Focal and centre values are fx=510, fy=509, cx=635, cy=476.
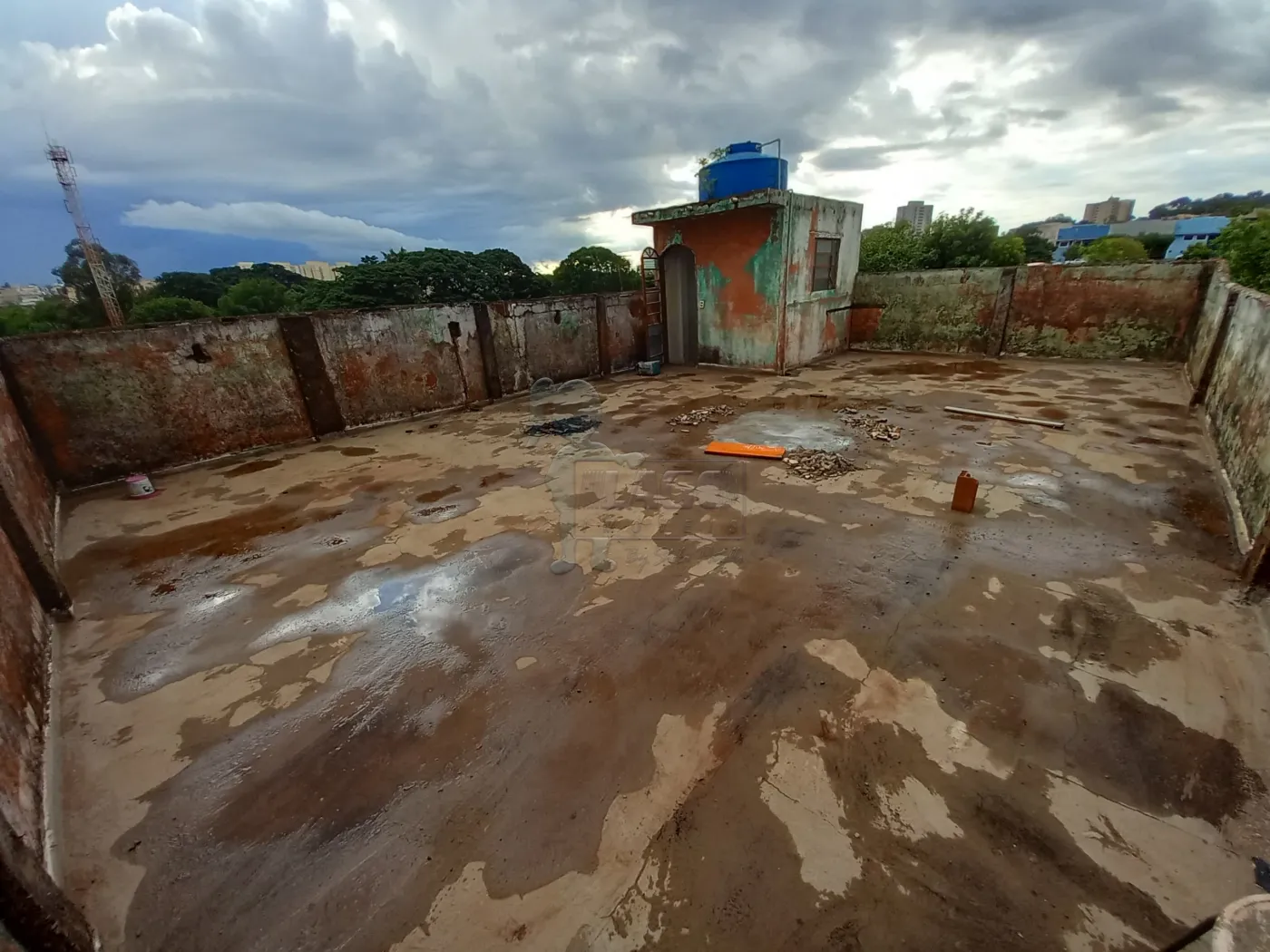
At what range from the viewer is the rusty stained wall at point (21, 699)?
185cm

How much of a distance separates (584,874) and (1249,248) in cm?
1208

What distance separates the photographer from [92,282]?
88.3ft

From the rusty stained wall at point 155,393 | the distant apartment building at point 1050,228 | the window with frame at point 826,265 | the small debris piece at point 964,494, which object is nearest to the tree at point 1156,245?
the distant apartment building at point 1050,228

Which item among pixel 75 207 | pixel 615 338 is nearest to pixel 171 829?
pixel 615 338

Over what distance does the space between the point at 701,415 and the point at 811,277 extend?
15.2 ft

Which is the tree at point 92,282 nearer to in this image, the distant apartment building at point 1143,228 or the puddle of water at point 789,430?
the puddle of water at point 789,430

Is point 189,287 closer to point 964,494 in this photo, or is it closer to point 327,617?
point 327,617

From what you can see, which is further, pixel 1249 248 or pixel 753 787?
pixel 1249 248

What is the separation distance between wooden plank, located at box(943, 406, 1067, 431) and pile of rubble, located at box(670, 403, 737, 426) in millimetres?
2773

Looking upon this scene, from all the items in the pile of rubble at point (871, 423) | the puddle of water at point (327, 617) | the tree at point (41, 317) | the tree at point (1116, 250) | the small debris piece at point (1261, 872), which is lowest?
the small debris piece at point (1261, 872)

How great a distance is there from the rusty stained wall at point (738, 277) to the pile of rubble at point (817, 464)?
4683mm

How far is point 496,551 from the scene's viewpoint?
380cm

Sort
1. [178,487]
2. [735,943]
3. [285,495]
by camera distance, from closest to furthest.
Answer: [735,943] → [285,495] → [178,487]

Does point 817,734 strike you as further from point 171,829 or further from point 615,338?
point 615,338
